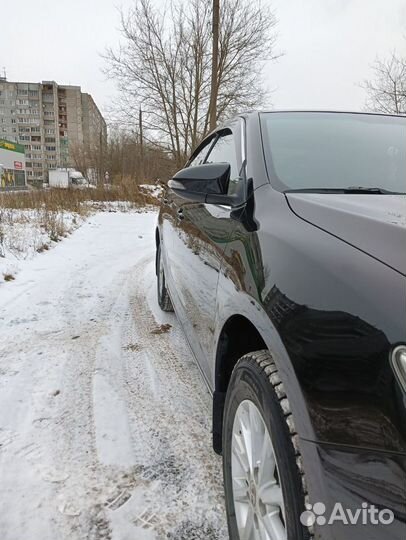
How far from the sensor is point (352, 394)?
848 millimetres

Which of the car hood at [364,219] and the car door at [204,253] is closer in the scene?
the car hood at [364,219]

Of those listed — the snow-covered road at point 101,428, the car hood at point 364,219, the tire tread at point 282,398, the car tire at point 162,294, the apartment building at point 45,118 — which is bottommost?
the snow-covered road at point 101,428

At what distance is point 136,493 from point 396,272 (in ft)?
4.89

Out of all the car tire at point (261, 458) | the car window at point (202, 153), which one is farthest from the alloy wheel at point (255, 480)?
the car window at point (202, 153)

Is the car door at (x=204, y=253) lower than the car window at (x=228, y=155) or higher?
lower

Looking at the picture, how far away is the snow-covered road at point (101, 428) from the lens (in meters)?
1.64

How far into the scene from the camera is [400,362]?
783mm

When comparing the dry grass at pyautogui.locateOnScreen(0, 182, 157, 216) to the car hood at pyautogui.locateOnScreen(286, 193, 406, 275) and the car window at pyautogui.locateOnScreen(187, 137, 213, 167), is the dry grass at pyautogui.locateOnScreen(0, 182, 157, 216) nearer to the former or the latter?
the car window at pyautogui.locateOnScreen(187, 137, 213, 167)

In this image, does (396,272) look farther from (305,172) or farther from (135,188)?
(135,188)

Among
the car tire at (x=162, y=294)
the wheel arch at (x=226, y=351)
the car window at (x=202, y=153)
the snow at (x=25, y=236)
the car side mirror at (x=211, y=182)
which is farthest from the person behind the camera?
the snow at (x=25, y=236)

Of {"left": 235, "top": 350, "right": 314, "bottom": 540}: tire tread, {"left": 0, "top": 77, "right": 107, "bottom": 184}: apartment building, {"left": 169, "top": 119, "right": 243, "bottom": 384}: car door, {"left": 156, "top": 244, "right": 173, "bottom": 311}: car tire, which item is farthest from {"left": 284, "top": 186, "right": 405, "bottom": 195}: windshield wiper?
{"left": 0, "top": 77, "right": 107, "bottom": 184}: apartment building

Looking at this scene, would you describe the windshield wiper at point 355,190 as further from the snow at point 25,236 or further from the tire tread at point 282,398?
the snow at point 25,236

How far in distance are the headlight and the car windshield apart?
874mm

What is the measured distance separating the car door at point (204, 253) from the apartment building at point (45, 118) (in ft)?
349
